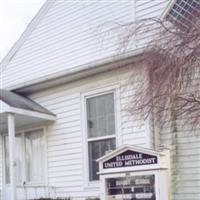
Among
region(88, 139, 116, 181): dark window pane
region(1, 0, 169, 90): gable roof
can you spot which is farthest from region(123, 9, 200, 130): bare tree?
region(88, 139, 116, 181): dark window pane

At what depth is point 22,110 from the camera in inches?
465

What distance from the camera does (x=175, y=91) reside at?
6844mm

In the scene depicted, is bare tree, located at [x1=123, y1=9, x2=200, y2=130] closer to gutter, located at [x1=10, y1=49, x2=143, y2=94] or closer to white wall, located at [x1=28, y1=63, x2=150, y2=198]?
gutter, located at [x1=10, y1=49, x2=143, y2=94]

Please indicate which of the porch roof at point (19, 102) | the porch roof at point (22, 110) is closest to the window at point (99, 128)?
the porch roof at point (22, 110)

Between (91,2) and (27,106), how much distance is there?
315 cm

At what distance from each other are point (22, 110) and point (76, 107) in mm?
1296

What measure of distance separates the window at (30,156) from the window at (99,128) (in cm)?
179

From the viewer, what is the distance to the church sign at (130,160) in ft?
25.9

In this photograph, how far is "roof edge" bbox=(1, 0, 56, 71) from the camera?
45.9ft

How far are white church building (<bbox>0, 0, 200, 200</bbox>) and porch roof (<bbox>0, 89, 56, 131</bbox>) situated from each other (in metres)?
0.03

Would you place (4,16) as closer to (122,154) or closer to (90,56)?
(90,56)

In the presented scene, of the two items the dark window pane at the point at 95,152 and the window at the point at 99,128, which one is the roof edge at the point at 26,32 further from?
the dark window pane at the point at 95,152

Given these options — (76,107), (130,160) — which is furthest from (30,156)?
(130,160)

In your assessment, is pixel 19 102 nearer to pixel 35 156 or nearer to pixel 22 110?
pixel 22 110
